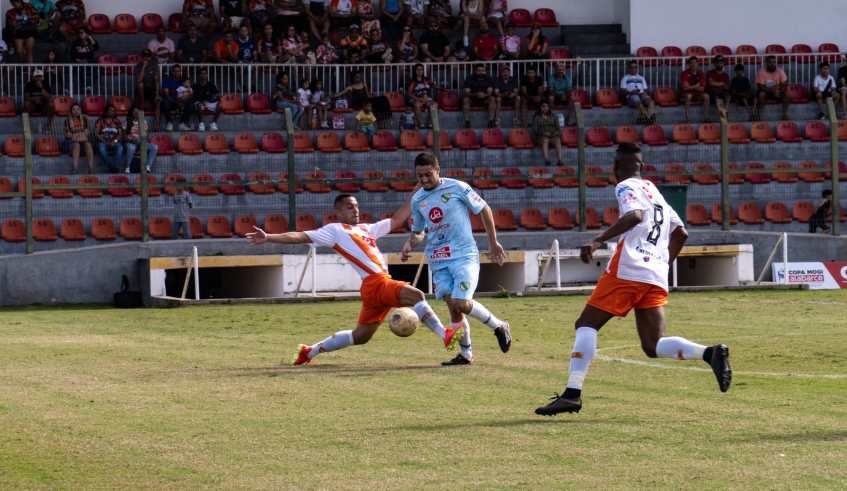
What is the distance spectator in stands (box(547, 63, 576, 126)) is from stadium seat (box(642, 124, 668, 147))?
1.78 meters

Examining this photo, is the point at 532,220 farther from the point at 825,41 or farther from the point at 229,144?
the point at 825,41

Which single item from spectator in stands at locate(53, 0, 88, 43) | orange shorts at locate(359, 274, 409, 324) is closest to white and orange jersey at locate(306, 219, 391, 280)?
orange shorts at locate(359, 274, 409, 324)

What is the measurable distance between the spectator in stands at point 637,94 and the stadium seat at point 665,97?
2.42 ft

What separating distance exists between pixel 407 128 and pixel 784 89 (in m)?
9.51

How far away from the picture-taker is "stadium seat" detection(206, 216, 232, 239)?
21938 millimetres

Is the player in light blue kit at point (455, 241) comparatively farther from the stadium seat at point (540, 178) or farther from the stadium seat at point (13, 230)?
the stadium seat at point (13, 230)

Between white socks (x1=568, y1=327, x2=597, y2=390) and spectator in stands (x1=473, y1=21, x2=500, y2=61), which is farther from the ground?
spectator in stands (x1=473, y1=21, x2=500, y2=61)

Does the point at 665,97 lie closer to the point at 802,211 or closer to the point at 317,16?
the point at 802,211

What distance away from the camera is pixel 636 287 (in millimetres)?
6996

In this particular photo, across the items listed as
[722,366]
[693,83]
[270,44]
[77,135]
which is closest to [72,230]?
[77,135]

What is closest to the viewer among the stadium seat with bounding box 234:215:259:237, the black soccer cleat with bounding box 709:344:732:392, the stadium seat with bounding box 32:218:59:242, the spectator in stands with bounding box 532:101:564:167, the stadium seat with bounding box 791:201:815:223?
the black soccer cleat with bounding box 709:344:732:392

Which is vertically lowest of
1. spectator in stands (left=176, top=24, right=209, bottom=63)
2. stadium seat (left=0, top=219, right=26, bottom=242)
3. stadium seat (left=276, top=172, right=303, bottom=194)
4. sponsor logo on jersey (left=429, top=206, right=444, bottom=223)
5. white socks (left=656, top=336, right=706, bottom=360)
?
white socks (left=656, top=336, right=706, bottom=360)

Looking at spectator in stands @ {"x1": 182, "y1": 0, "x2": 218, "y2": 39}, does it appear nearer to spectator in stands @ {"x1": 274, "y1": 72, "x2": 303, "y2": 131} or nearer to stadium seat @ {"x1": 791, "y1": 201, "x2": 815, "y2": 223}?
spectator in stands @ {"x1": 274, "y1": 72, "x2": 303, "y2": 131}

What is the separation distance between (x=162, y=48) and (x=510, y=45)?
8620mm
